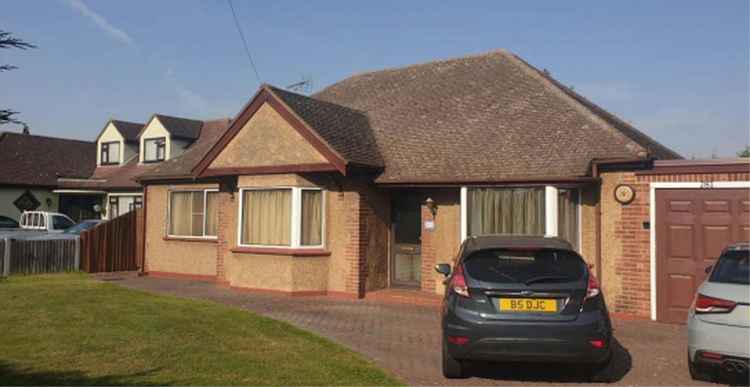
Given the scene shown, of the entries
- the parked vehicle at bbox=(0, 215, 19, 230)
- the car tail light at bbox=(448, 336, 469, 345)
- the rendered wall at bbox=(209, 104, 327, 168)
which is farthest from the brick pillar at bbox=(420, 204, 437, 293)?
the parked vehicle at bbox=(0, 215, 19, 230)

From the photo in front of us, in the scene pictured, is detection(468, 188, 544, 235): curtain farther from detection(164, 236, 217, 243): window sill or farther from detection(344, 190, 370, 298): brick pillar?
detection(164, 236, 217, 243): window sill

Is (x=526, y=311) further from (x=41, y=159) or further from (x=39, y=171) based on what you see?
(x=41, y=159)

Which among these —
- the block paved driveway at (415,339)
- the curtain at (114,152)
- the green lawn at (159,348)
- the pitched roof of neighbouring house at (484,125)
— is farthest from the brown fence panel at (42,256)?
the curtain at (114,152)

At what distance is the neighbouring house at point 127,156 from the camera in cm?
2772

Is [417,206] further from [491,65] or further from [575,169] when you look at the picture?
[491,65]

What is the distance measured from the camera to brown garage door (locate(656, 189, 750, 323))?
29.7ft

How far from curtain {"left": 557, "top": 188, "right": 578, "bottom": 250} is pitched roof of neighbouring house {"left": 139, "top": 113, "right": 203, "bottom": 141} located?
22156 mm

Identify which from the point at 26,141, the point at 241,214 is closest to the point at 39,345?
the point at 241,214

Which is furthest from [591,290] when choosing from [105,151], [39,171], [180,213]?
[39,171]

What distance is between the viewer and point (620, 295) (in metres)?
10.0

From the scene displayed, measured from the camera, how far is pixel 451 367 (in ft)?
20.1

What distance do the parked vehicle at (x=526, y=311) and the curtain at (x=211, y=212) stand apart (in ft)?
34.8

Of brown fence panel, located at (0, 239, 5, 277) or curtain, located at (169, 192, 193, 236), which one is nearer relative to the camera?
brown fence panel, located at (0, 239, 5, 277)

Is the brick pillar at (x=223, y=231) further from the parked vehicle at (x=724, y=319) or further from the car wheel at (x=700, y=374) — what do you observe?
the parked vehicle at (x=724, y=319)
